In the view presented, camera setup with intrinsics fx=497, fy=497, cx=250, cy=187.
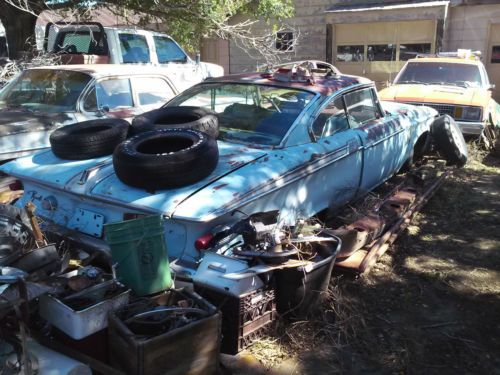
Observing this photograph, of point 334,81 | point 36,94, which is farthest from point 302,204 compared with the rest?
point 36,94

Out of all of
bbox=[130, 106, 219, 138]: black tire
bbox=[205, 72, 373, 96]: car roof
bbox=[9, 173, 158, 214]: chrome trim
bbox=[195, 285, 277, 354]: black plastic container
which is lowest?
bbox=[195, 285, 277, 354]: black plastic container

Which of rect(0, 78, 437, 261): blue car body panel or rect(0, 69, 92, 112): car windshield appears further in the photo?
rect(0, 69, 92, 112): car windshield

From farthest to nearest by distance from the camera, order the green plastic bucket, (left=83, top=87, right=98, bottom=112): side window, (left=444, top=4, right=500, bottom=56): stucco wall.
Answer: (left=444, top=4, right=500, bottom=56): stucco wall
(left=83, top=87, right=98, bottom=112): side window
the green plastic bucket

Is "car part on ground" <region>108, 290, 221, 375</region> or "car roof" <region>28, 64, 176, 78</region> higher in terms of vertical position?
"car roof" <region>28, 64, 176, 78</region>

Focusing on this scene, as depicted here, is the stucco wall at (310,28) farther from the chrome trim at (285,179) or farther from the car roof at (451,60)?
the chrome trim at (285,179)

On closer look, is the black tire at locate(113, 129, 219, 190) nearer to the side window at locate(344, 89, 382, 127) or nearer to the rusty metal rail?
the rusty metal rail

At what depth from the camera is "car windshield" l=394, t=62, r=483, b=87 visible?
923cm

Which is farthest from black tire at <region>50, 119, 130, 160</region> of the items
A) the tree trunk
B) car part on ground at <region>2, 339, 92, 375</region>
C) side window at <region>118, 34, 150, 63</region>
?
the tree trunk

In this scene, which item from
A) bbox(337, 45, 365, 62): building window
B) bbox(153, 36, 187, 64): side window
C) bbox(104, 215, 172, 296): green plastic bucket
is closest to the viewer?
bbox(104, 215, 172, 296): green plastic bucket

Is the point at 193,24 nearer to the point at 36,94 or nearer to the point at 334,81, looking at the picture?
the point at 36,94

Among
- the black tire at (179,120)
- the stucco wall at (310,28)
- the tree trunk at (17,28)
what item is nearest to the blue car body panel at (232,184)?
the black tire at (179,120)

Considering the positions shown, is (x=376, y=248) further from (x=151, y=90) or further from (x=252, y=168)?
(x=151, y=90)

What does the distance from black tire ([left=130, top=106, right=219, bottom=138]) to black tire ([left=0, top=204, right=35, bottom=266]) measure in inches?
51.0

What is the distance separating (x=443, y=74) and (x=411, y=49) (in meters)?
7.08
